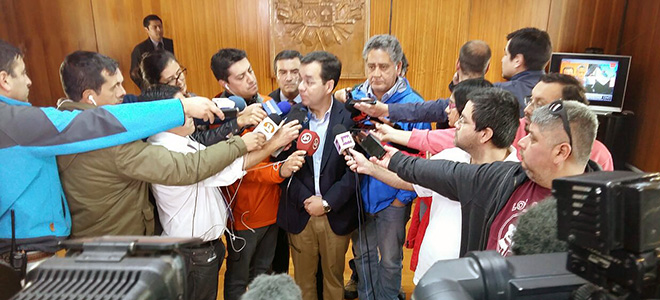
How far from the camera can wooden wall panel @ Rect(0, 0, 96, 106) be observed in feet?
12.6

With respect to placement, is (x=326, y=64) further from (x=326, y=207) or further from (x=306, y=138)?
(x=326, y=207)

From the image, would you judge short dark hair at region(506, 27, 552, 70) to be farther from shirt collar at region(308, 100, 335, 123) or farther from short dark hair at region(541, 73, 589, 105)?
shirt collar at region(308, 100, 335, 123)

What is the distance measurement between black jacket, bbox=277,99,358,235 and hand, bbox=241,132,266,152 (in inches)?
11.7

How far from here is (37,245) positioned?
1356mm

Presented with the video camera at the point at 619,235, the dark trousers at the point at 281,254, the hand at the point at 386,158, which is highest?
the video camera at the point at 619,235

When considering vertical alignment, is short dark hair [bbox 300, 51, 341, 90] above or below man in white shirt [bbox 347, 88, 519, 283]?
above

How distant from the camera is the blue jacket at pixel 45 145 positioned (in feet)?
4.00

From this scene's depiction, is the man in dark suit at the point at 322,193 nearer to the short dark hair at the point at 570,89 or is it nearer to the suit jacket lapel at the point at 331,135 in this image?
the suit jacket lapel at the point at 331,135

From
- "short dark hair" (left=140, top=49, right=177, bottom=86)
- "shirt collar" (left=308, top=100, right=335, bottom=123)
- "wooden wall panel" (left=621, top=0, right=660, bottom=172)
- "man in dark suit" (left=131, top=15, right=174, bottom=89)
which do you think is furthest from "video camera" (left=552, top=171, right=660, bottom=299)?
"man in dark suit" (left=131, top=15, right=174, bottom=89)

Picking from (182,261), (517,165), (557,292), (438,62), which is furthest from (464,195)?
(438,62)

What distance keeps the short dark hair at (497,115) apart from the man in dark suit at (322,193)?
77 cm

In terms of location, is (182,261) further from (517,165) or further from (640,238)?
(517,165)

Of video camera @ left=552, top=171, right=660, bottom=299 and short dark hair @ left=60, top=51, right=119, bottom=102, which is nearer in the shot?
video camera @ left=552, top=171, right=660, bottom=299

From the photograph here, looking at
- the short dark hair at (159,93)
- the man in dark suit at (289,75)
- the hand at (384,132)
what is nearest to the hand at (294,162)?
the hand at (384,132)
